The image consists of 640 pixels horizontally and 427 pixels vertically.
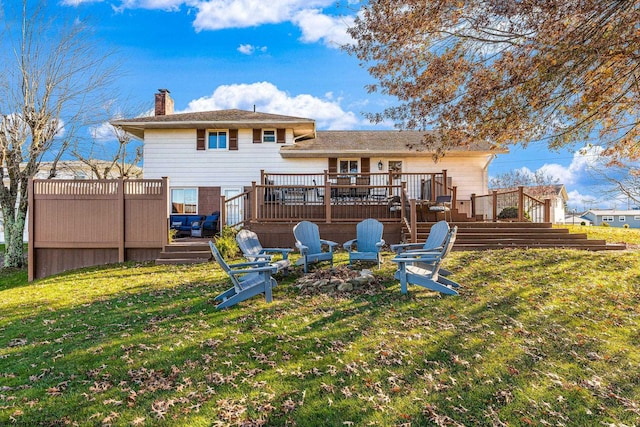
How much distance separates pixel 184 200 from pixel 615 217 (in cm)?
7407

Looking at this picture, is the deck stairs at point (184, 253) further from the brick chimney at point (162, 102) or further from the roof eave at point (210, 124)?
the brick chimney at point (162, 102)

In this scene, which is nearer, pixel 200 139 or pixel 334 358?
pixel 334 358

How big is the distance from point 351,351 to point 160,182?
384 inches

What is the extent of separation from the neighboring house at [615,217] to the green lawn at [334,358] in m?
69.3

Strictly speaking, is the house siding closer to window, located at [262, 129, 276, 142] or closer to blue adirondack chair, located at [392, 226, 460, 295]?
window, located at [262, 129, 276, 142]

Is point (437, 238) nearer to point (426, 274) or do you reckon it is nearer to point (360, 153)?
point (426, 274)

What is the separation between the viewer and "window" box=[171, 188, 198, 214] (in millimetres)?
17469

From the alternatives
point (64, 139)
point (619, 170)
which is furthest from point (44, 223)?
point (619, 170)

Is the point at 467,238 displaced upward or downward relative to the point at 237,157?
downward

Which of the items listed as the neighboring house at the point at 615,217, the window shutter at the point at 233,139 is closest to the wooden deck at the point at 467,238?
the window shutter at the point at 233,139

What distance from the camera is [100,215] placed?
11.8m

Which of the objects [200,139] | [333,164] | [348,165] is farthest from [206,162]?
[348,165]

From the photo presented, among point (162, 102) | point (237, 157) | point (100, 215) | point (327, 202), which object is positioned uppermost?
point (162, 102)

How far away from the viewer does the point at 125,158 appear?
2384cm
